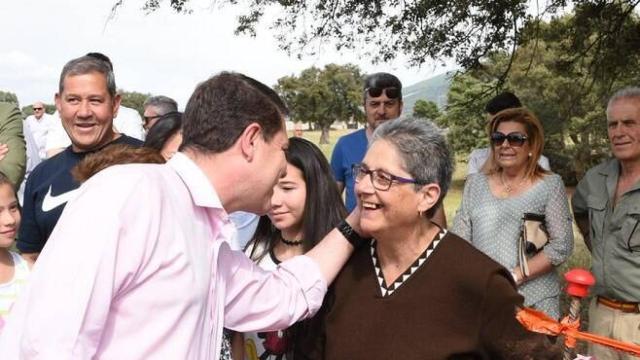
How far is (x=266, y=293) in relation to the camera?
6.73ft

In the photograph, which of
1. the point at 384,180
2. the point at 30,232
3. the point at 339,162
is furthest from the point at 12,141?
the point at 384,180

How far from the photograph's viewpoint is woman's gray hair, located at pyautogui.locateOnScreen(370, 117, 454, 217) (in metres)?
2.17

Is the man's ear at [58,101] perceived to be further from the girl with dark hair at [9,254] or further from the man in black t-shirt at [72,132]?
the girl with dark hair at [9,254]

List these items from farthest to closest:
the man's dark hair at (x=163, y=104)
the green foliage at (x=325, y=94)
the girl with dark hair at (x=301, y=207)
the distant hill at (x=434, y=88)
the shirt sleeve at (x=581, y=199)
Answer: the green foliage at (x=325, y=94), the distant hill at (x=434, y=88), the man's dark hair at (x=163, y=104), the shirt sleeve at (x=581, y=199), the girl with dark hair at (x=301, y=207)

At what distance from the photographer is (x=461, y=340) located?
6.68 ft

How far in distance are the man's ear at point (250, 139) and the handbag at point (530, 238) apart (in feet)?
7.89

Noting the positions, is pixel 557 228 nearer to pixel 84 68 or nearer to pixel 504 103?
pixel 504 103

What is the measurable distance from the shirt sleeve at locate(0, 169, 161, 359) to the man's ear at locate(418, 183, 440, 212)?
3.51 feet

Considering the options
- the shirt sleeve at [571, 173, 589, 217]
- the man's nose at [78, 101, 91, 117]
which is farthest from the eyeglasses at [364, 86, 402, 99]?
the man's nose at [78, 101, 91, 117]

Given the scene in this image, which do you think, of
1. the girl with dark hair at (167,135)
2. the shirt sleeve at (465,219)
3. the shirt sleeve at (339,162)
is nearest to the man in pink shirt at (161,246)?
the girl with dark hair at (167,135)

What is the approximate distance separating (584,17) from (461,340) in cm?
697

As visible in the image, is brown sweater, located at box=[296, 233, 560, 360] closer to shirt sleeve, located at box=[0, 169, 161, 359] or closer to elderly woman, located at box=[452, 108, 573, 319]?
shirt sleeve, located at box=[0, 169, 161, 359]

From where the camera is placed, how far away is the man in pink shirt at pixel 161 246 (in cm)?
133

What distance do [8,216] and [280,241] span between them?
5.11ft
